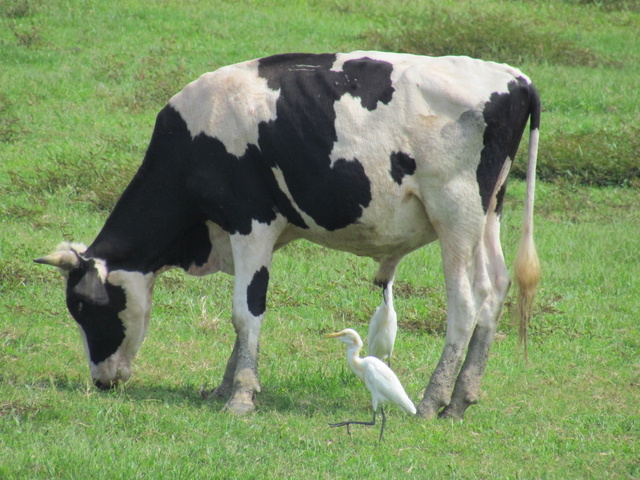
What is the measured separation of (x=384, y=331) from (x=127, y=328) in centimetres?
182

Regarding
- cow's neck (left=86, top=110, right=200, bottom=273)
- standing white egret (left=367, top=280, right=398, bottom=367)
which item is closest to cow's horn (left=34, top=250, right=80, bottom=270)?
cow's neck (left=86, top=110, right=200, bottom=273)

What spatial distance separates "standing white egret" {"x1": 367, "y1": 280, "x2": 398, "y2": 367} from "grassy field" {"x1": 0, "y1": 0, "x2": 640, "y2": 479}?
24cm

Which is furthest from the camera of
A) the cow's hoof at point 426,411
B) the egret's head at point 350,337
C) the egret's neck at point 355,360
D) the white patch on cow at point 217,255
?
the white patch on cow at point 217,255

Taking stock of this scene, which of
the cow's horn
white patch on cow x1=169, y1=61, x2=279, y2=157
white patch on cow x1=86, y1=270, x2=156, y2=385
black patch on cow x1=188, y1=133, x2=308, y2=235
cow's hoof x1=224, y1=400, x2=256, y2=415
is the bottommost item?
cow's hoof x1=224, y1=400, x2=256, y2=415

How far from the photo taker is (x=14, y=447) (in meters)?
5.20

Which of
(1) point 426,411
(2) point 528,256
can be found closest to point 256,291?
(1) point 426,411

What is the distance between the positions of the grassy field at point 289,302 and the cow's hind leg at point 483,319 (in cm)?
17

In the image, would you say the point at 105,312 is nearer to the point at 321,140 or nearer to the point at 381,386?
the point at 321,140

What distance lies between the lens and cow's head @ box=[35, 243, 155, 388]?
6676 millimetres

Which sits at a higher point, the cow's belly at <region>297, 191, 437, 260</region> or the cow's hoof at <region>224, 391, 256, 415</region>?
the cow's belly at <region>297, 191, 437, 260</region>

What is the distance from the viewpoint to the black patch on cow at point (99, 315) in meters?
6.69

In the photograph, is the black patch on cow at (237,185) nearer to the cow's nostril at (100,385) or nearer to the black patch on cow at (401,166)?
the black patch on cow at (401,166)

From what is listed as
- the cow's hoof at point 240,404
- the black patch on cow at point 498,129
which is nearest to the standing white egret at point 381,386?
the cow's hoof at point 240,404

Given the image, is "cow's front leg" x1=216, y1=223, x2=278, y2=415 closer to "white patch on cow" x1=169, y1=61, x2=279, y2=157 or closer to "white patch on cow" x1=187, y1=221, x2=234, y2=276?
"white patch on cow" x1=187, y1=221, x2=234, y2=276
